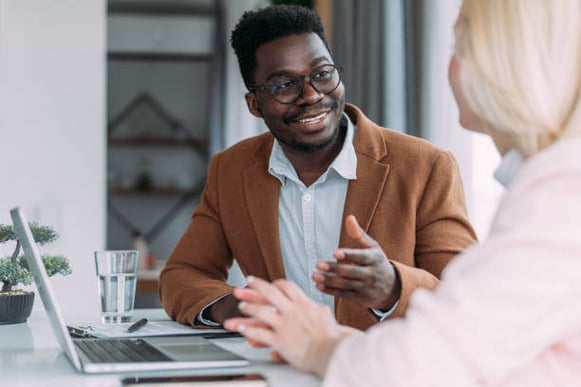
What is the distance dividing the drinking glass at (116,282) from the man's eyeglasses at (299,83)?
587mm

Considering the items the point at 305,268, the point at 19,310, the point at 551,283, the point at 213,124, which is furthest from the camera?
the point at 213,124

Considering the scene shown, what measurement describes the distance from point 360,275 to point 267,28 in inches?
37.7

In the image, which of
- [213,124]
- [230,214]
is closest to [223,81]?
[213,124]

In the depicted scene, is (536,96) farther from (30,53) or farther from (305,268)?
(30,53)

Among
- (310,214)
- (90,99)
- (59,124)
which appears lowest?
(310,214)

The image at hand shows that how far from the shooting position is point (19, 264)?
6.28ft

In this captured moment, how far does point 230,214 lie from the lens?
2285mm

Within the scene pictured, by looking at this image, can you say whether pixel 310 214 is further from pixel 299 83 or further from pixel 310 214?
pixel 299 83

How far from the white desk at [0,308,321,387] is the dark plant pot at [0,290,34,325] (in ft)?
0.47

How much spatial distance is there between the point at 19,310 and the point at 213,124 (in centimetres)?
514

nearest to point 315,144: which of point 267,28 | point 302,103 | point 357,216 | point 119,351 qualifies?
point 302,103

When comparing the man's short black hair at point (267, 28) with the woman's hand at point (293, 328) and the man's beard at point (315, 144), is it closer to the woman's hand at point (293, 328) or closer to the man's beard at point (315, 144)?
the man's beard at point (315, 144)

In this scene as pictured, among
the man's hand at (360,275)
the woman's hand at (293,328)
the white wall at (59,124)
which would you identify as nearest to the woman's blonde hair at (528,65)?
the woman's hand at (293,328)

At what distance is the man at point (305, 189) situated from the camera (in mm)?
2074
